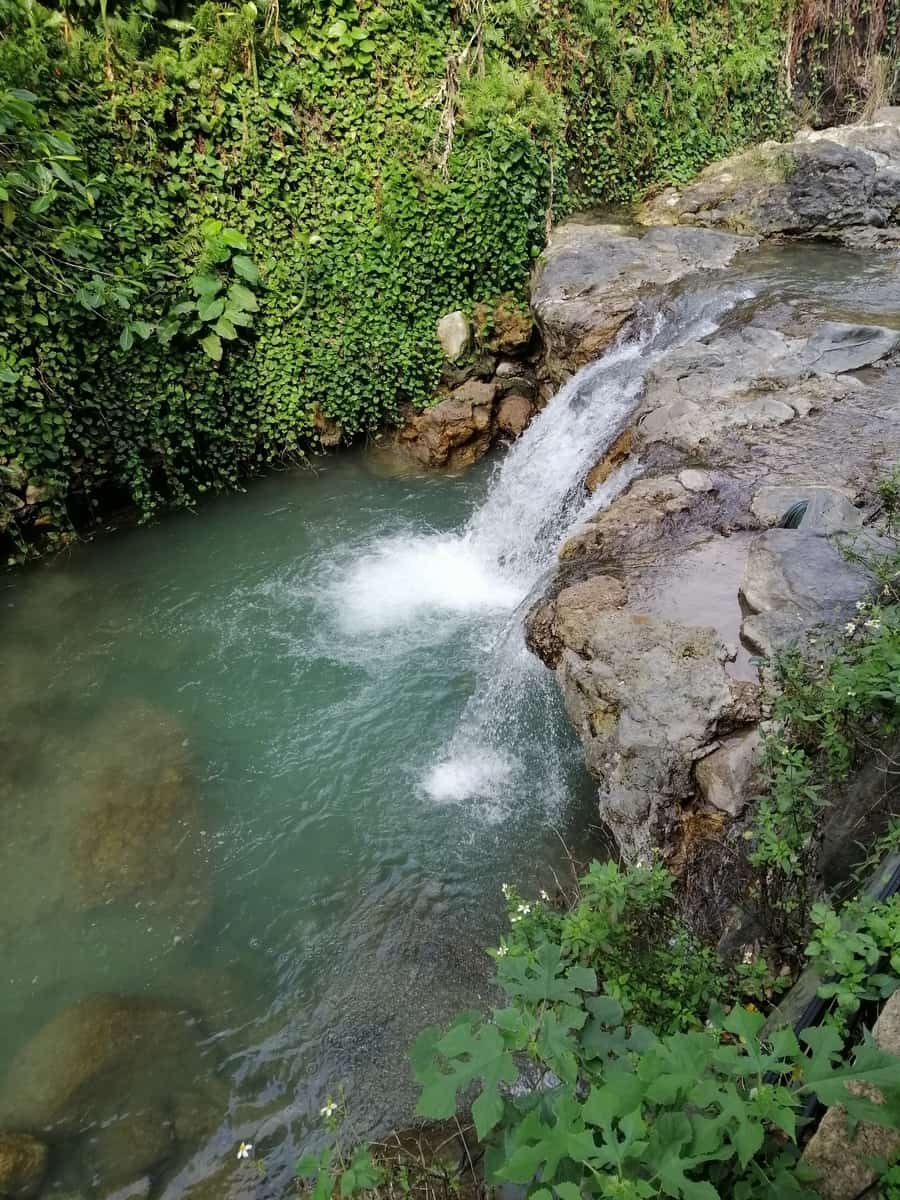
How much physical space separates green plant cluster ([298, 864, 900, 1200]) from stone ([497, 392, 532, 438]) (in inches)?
288

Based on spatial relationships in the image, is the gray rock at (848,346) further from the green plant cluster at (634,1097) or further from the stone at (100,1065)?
the stone at (100,1065)

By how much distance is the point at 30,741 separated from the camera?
5629mm

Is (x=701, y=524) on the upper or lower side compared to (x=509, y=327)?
lower

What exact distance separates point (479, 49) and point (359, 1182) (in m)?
10.1

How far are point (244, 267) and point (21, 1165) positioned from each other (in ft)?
23.7

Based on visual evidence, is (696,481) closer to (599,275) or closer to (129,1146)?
(599,275)

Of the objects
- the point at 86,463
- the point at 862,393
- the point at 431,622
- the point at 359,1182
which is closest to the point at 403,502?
the point at 431,622

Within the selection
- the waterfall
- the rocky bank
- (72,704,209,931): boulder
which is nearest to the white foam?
the waterfall

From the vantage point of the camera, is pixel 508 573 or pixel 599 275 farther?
pixel 599 275

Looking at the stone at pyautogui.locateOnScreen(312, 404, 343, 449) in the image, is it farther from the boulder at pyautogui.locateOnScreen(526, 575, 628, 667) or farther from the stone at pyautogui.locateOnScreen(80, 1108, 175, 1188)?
the stone at pyautogui.locateOnScreen(80, 1108, 175, 1188)

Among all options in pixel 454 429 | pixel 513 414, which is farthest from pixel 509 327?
pixel 454 429

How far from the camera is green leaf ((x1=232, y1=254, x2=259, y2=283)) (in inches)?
300

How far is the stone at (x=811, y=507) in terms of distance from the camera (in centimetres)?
441

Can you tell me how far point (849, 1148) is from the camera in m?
1.79
